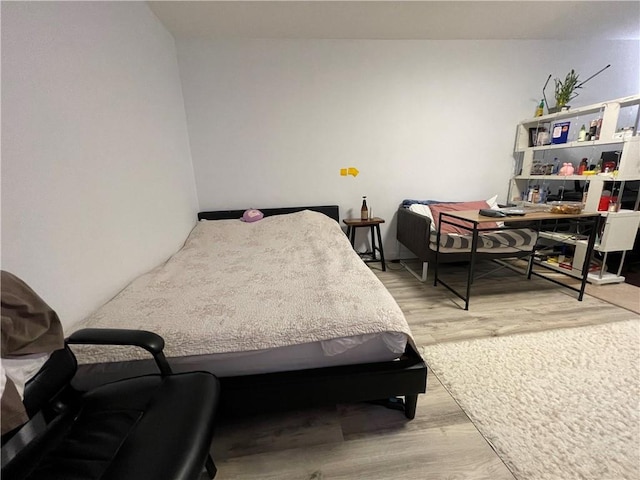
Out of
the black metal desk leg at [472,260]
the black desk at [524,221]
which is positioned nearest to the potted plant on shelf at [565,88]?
the black desk at [524,221]

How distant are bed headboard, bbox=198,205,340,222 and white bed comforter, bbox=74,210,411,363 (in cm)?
89

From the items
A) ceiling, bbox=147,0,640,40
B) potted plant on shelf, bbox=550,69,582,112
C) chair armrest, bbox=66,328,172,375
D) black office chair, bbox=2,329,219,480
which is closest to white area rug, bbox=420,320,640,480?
black office chair, bbox=2,329,219,480

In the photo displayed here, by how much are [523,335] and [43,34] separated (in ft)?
10.0

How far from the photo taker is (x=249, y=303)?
1.24 metres

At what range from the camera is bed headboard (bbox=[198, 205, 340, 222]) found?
288 cm

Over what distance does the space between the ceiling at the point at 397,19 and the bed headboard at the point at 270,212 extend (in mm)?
1733

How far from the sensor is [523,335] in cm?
178

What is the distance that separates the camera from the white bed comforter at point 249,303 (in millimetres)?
1021

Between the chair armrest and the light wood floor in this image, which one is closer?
the chair armrest

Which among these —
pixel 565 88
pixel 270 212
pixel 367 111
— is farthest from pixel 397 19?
pixel 270 212

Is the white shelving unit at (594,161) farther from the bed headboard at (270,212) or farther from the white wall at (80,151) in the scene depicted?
the white wall at (80,151)

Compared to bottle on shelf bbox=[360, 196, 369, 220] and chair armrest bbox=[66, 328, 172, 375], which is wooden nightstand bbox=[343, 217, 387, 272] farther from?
chair armrest bbox=[66, 328, 172, 375]

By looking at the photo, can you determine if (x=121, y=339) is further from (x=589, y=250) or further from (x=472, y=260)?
(x=589, y=250)

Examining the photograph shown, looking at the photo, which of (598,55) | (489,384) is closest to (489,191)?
(598,55)
